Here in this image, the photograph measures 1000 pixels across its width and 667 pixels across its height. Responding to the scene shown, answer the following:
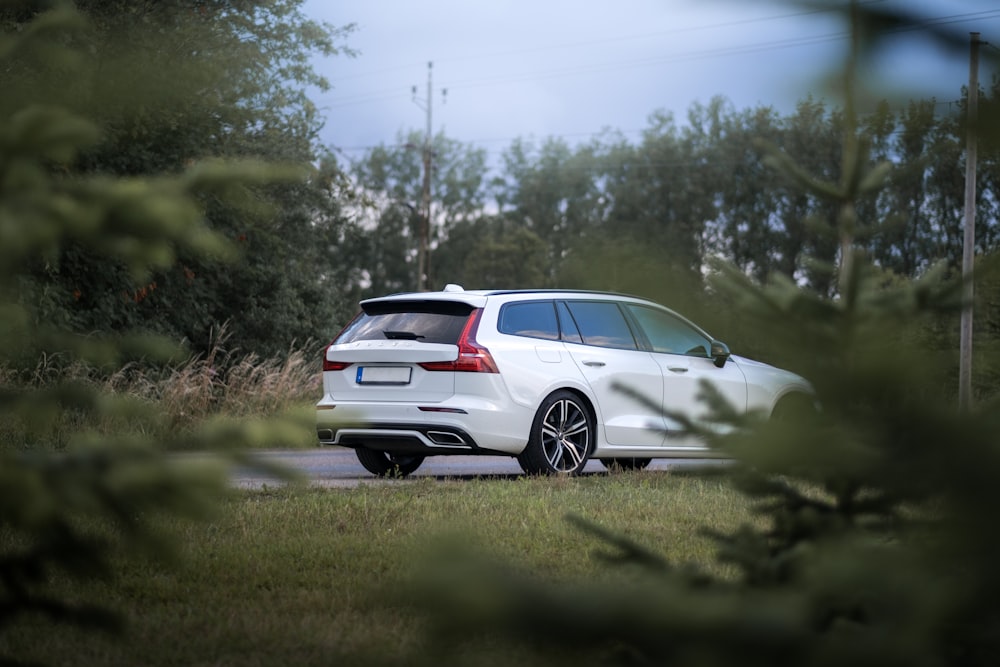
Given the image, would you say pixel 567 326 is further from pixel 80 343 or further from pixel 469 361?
pixel 80 343

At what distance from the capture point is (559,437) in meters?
10.9

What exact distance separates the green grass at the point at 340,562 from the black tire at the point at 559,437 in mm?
1094

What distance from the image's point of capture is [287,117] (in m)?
24.0

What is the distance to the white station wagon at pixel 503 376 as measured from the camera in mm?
10336

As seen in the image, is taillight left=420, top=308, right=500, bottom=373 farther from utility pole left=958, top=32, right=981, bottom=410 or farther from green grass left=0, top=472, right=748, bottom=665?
utility pole left=958, top=32, right=981, bottom=410

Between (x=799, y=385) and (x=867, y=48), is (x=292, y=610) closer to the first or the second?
(x=799, y=385)

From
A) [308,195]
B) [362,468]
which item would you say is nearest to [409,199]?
[308,195]

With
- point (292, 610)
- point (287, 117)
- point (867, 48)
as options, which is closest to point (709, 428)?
point (867, 48)

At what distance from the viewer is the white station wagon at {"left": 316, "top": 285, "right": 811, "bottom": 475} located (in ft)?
33.9

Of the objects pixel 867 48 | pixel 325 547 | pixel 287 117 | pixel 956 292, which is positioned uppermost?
pixel 287 117

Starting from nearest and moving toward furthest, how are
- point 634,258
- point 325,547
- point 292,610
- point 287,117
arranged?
point 634,258, point 292,610, point 325,547, point 287,117

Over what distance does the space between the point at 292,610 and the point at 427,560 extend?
10.3ft

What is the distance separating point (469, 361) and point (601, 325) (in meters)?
1.67

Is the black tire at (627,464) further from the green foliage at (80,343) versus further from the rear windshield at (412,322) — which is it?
the green foliage at (80,343)
